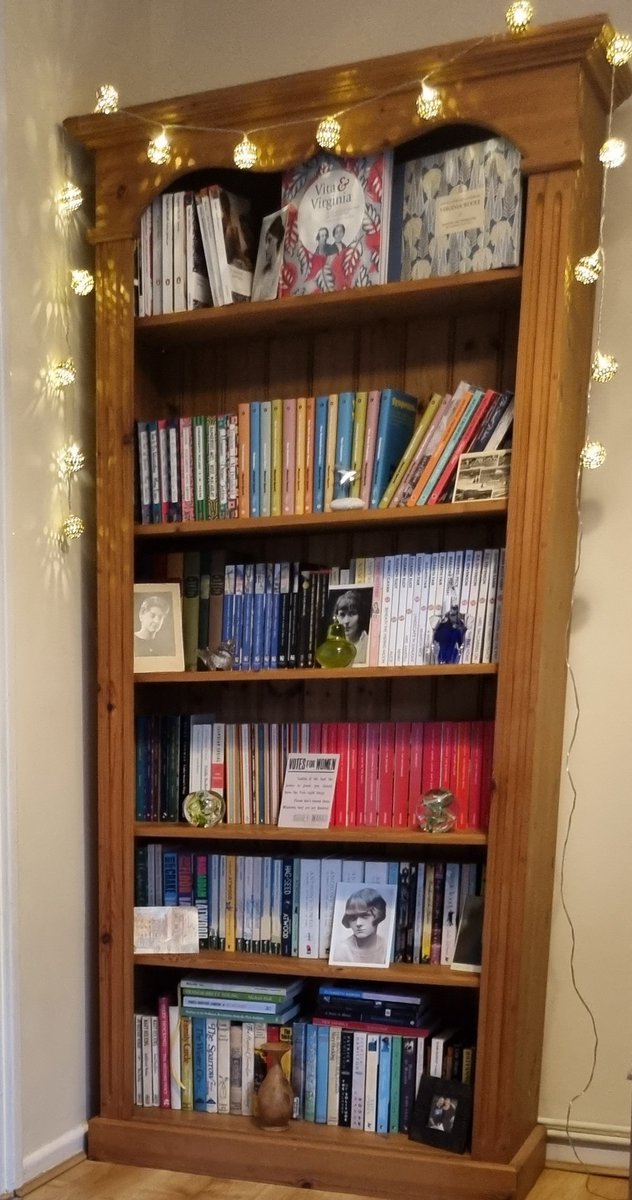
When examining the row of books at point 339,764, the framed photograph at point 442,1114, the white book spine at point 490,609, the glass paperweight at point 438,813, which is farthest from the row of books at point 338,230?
the framed photograph at point 442,1114

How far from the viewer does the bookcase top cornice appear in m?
1.61

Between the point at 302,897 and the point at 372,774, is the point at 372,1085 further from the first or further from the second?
the point at 372,774

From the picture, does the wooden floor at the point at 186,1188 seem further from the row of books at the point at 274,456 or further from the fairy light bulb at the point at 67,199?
the fairy light bulb at the point at 67,199

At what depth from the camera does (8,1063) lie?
170 cm

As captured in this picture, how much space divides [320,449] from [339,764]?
0.58m

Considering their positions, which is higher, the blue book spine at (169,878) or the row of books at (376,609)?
the row of books at (376,609)

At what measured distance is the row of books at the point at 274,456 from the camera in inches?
72.2

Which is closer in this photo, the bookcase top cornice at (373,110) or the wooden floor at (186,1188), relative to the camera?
the bookcase top cornice at (373,110)

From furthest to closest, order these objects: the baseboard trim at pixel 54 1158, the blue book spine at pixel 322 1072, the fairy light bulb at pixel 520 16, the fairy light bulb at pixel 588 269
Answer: the blue book spine at pixel 322 1072, the baseboard trim at pixel 54 1158, the fairy light bulb at pixel 588 269, the fairy light bulb at pixel 520 16

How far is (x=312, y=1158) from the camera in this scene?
69.7 inches

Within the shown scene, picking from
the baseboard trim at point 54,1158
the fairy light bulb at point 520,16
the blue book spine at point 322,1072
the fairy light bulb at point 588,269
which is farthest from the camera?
the blue book spine at point 322,1072

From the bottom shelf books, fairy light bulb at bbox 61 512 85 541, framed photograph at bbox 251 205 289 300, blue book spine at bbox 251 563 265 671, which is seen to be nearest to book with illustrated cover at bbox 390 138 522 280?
framed photograph at bbox 251 205 289 300

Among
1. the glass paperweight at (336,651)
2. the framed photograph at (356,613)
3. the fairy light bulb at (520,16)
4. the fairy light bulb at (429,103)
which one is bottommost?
the glass paperweight at (336,651)

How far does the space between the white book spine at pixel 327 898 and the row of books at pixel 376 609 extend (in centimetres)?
38
